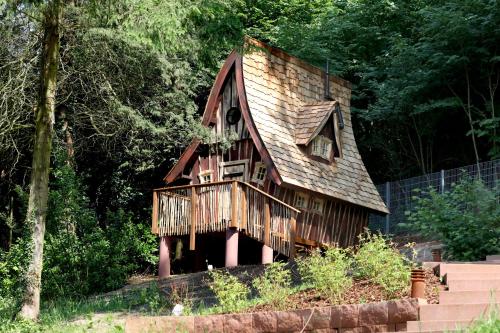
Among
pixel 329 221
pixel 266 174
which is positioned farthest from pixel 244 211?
pixel 329 221

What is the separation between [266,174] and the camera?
942 inches

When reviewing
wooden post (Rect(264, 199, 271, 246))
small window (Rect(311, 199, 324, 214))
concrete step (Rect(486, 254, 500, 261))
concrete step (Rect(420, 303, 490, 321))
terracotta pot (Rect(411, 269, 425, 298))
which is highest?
small window (Rect(311, 199, 324, 214))

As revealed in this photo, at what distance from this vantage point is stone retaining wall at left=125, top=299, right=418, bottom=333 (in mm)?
11117

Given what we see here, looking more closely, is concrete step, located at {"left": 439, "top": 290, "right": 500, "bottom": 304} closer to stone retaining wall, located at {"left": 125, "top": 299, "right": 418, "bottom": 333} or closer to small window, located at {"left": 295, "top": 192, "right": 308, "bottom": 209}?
stone retaining wall, located at {"left": 125, "top": 299, "right": 418, "bottom": 333}

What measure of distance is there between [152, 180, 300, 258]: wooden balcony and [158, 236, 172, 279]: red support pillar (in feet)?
1.27

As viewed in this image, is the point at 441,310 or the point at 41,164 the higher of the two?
the point at 41,164

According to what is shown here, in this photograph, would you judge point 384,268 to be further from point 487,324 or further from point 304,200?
point 304,200

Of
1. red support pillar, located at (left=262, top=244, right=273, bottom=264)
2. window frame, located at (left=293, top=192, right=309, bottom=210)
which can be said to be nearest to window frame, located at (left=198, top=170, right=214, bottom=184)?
window frame, located at (left=293, top=192, right=309, bottom=210)

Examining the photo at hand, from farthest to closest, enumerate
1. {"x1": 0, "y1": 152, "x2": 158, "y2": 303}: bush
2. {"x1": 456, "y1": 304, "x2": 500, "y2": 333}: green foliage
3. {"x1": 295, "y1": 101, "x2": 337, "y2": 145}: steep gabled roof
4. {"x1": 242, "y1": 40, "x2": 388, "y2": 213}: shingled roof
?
{"x1": 295, "y1": 101, "x2": 337, "y2": 145}: steep gabled roof, {"x1": 242, "y1": 40, "x2": 388, "y2": 213}: shingled roof, {"x1": 0, "y1": 152, "x2": 158, "y2": 303}: bush, {"x1": 456, "y1": 304, "x2": 500, "y2": 333}: green foliage

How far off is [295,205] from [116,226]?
4777mm

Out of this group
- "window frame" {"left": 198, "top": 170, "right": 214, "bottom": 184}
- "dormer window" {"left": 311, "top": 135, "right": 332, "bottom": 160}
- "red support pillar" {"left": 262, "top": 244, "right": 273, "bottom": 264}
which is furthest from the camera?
"dormer window" {"left": 311, "top": 135, "right": 332, "bottom": 160}

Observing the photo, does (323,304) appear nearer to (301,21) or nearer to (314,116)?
(314,116)

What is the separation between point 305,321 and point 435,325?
1.80 meters

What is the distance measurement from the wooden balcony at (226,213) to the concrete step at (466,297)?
10027 mm
